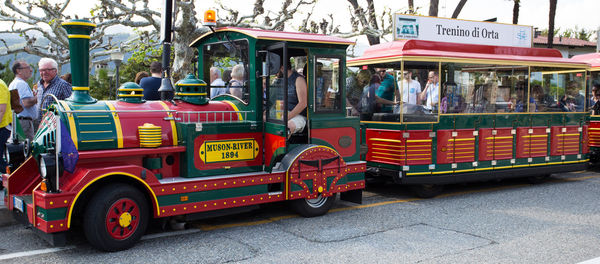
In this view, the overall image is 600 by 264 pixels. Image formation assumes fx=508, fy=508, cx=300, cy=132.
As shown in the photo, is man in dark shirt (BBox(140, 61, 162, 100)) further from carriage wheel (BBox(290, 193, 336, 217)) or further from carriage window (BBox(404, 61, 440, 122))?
carriage window (BBox(404, 61, 440, 122))

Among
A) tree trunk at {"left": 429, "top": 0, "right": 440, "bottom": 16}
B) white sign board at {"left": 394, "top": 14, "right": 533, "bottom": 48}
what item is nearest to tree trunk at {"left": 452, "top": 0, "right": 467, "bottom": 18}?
tree trunk at {"left": 429, "top": 0, "right": 440, "bottom": 16}

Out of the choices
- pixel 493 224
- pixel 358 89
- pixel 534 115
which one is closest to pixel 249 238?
pixel 493 224

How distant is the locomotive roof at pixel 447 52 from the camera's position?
760 cm

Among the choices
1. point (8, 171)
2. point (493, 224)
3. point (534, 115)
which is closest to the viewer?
point (8, 171)

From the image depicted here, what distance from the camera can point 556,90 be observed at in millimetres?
9312

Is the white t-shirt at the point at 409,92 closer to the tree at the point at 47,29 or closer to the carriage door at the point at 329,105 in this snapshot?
the carriage door at the point at 329,105

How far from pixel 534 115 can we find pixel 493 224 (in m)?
3.53

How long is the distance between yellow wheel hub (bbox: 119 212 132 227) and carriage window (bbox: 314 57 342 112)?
8.34 ft

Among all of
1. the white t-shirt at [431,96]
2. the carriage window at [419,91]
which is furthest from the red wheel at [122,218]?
the white t-shirt at [431,96]

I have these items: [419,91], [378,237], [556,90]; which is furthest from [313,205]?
[556,90]

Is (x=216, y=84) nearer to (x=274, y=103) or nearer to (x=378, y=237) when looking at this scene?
(x=274, y=103)

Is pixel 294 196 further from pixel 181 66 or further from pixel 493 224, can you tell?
pixel 181 66

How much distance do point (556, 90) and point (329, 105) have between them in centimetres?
525

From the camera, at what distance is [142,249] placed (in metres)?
4.93
